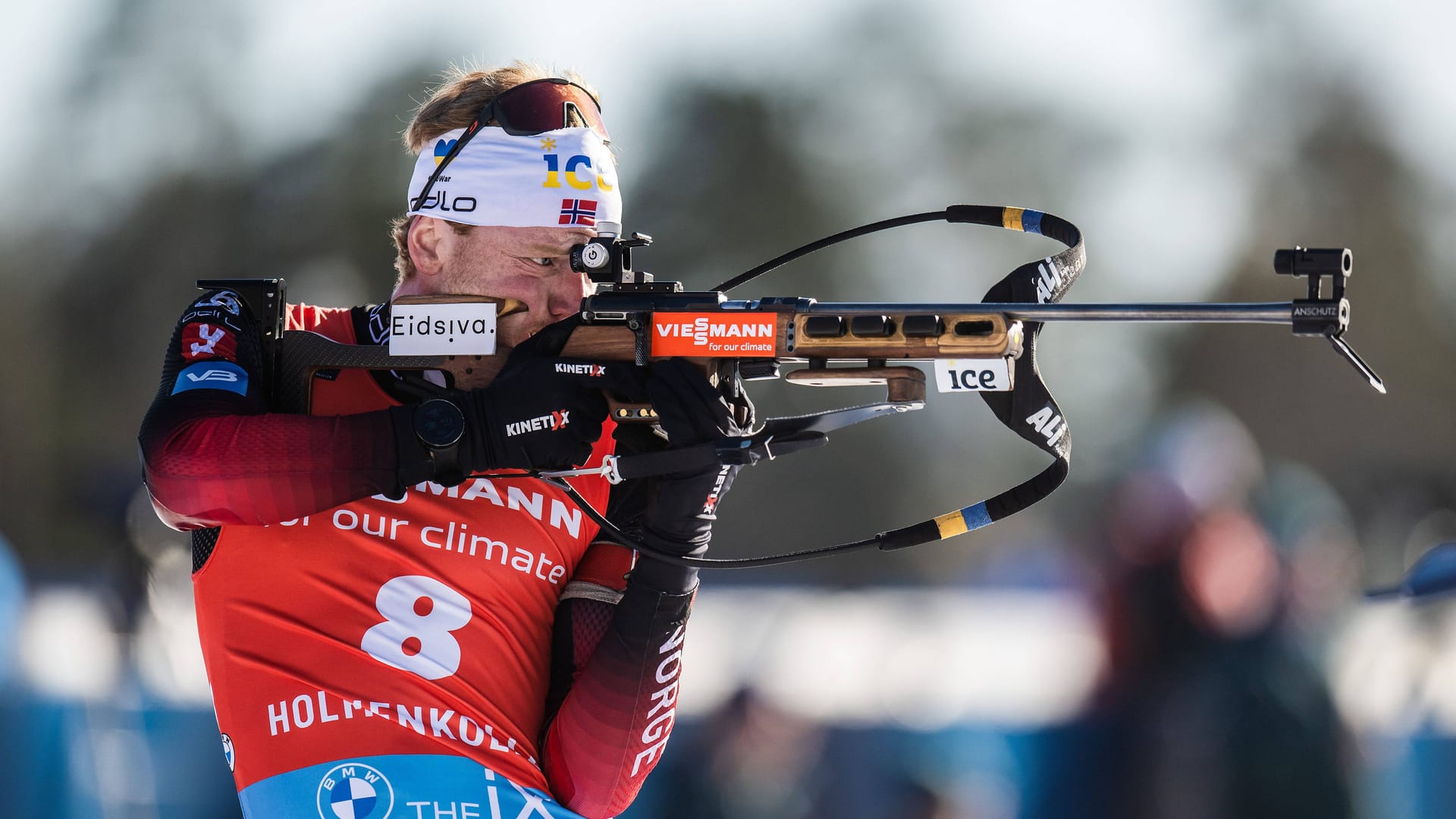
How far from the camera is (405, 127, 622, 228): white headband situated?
404cm

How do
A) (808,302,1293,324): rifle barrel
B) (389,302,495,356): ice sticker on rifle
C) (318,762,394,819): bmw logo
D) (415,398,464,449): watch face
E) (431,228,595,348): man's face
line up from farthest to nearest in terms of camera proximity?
(431,228,595,348): man's face → (389,302,495,356): ice sticker on rifle → (318,762,394,819): bmw logo → (415,398,464,449): watch face → (808,302,1293,324): rifle barrel

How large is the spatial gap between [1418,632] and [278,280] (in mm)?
4740

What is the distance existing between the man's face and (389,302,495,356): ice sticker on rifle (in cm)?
15

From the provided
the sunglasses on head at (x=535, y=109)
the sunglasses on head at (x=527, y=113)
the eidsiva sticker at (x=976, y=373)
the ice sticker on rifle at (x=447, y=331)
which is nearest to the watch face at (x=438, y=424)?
the ice sticker on rifle at (x=447, y=331)

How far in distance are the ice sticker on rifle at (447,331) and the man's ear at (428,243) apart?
0.29 meters

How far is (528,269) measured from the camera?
404 cm

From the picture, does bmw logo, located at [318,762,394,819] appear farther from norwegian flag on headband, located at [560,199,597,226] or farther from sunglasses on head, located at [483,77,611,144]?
sunglasses on head, located at [483,77,611,144]

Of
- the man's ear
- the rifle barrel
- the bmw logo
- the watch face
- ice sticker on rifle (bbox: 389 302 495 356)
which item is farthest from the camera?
the man's ear

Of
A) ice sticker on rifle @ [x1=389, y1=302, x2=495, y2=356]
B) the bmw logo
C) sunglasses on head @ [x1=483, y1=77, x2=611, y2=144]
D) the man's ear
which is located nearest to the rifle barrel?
ice sticker on rifle @ [x1=389, y1=302, x2=495, y2=356]

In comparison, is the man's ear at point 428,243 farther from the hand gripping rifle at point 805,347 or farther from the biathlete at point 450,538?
the hand gripping rifle at point 805,347

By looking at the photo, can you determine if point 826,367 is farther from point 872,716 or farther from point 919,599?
point 919,599

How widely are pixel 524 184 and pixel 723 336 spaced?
700 millimetres

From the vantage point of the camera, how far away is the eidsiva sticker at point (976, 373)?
3.70m

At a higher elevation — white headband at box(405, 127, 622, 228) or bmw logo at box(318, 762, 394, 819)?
white headband at box(405, 127, 622, 228)
